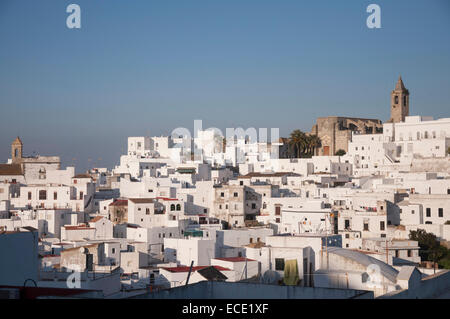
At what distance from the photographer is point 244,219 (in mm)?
34688

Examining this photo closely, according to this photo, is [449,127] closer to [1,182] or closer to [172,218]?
[172,218]

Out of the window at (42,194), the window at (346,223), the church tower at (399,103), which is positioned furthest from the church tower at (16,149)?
the church tower at (399,103)

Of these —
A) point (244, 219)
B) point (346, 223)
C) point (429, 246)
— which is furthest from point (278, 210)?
point (429, 246)

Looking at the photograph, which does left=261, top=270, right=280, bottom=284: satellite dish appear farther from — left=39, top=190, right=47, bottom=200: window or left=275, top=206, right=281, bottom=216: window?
left=39, top=190, right=47, bottom=200: window

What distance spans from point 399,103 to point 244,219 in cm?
2525

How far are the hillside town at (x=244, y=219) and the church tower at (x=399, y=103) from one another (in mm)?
114

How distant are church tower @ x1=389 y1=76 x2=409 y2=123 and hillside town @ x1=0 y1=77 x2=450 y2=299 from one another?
0.11m

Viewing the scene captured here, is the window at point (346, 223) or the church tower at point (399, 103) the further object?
the church tower at point (399, 103)

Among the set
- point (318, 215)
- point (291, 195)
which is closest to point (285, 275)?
point (318, 215)

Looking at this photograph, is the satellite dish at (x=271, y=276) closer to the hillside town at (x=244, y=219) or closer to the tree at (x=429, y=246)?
the hillside town at (x=244, y=219)

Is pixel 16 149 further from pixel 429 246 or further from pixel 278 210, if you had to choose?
pixel 429 246

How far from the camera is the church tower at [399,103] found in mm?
55094

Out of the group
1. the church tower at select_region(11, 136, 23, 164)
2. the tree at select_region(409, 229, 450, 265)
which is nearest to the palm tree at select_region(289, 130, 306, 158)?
the church tower at select_region(11, 136, 23, 164)
